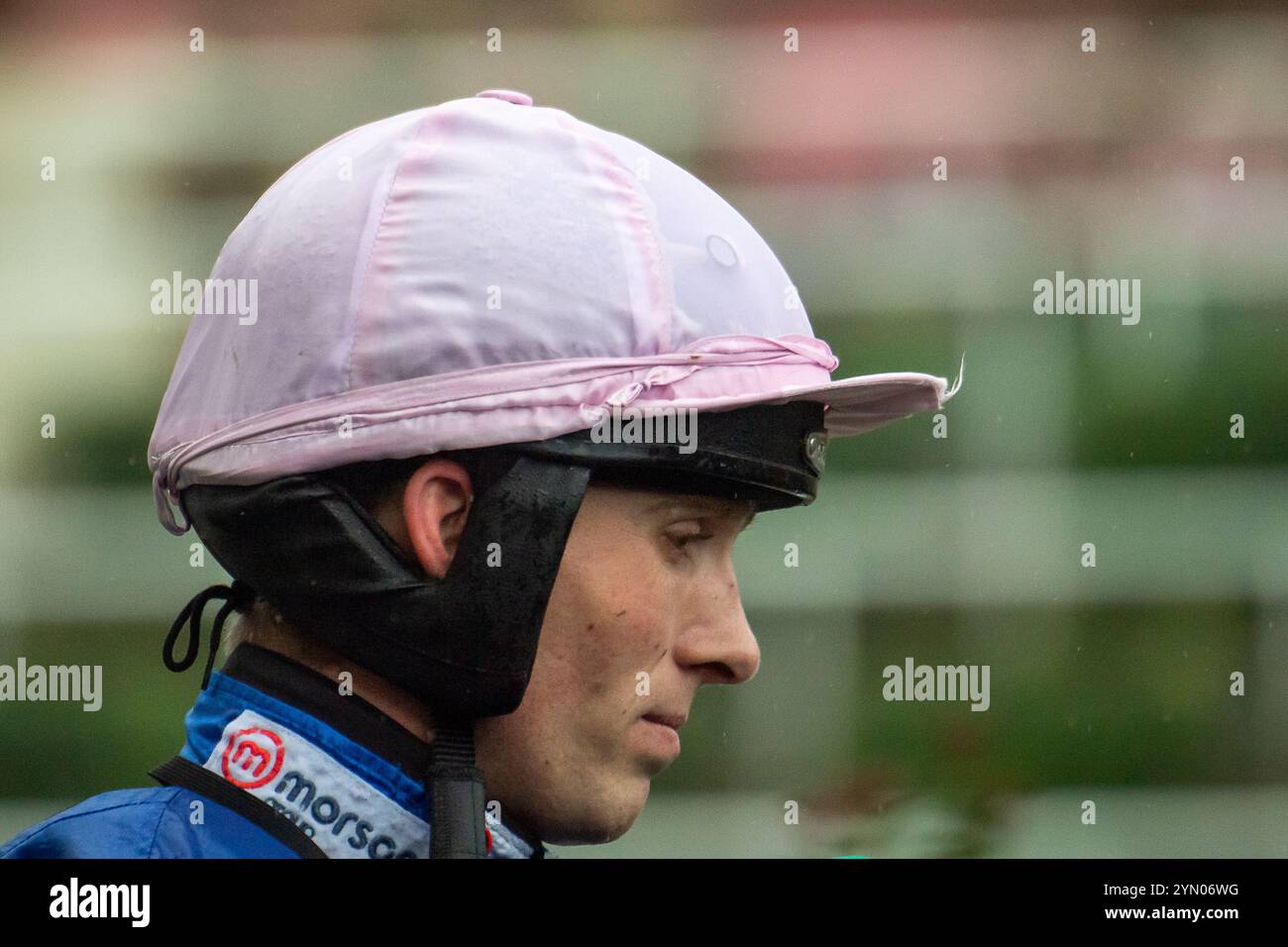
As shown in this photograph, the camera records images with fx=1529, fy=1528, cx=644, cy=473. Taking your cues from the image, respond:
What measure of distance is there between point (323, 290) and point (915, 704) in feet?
8.68

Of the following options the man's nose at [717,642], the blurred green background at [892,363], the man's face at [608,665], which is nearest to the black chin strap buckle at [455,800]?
the man's face at [608,665]

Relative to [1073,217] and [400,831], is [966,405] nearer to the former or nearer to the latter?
[1073,217]

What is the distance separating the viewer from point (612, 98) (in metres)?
4.30

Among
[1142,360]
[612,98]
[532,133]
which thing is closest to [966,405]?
[1142,360]

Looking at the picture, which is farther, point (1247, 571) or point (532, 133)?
point (1247, 571)

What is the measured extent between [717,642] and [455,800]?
35 cm

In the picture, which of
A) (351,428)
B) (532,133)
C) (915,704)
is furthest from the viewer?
(915,704)

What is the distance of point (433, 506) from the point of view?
1694mm

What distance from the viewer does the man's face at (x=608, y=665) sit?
1.71 m

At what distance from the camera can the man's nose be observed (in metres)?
1.76

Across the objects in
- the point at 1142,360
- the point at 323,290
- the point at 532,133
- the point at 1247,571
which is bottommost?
the point at 1247,571

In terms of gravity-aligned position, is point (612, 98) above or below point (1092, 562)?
above

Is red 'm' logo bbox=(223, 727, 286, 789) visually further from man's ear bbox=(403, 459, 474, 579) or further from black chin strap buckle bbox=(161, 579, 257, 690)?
man's ear bbox=(403, 459, 474, 579)

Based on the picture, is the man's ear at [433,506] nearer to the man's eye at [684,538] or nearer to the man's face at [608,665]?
the man's face at [608,665]
